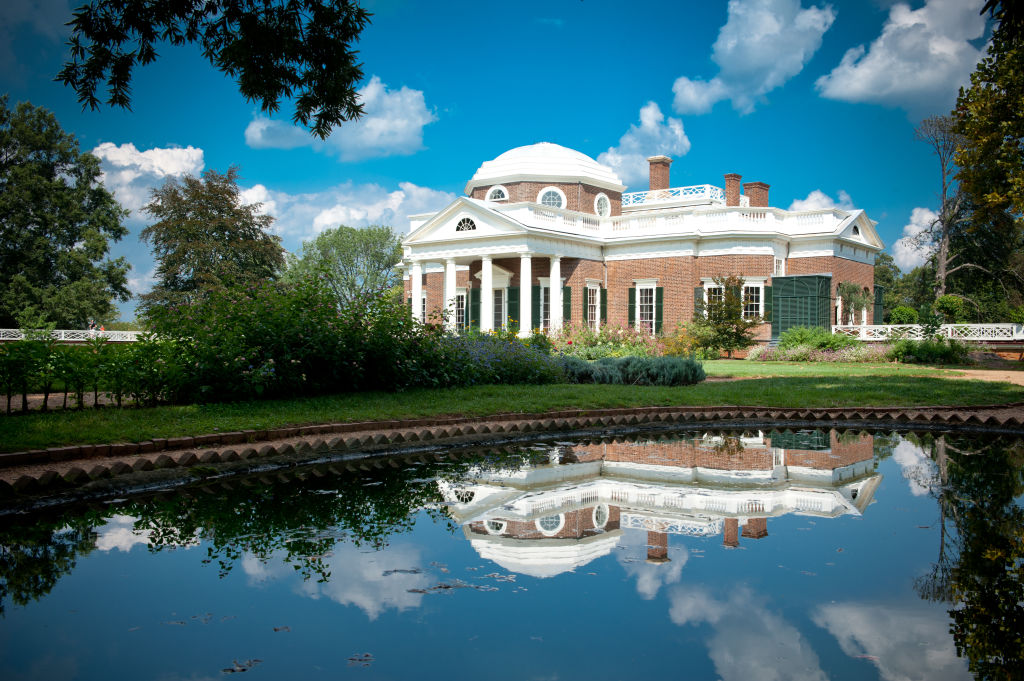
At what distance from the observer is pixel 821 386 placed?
614 inches

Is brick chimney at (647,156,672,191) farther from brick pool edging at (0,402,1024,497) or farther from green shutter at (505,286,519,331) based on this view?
brick pool edging at (0,402,1024,497)

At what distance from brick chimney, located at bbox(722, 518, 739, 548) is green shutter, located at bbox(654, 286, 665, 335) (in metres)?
25.4

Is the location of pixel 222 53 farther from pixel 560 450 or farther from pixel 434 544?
pixel 434 544

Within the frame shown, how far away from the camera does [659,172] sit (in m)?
36.6

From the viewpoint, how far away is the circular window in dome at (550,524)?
5619 mm

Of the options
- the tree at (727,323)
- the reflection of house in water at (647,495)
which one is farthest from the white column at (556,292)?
the reflection of house in water at (647,495)

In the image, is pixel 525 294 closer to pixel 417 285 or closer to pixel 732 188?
pixel 417 285

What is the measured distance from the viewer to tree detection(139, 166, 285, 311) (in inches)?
1624

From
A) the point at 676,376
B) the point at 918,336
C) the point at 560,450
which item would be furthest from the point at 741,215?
the point at 560,450

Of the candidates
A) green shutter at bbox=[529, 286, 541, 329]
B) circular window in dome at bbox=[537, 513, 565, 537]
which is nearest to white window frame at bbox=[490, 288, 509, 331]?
green shutter at bbox=[529, 286, 541, 329]

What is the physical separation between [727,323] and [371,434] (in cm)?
2113

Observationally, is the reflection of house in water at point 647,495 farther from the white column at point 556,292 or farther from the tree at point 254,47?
the white column at point 556,292

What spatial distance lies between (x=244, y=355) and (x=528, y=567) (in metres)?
7.01

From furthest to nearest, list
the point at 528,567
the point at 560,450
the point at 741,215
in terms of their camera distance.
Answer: the point at 741,215 < the point at 560,450 < the point at 528,567
